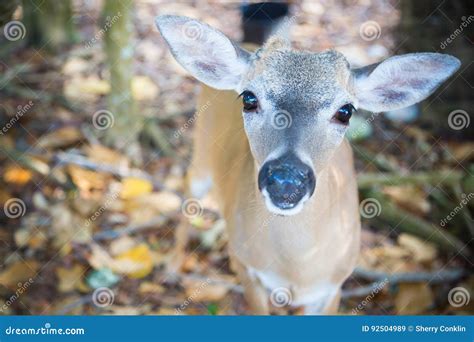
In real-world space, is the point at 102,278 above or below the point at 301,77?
below

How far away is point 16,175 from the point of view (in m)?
2.65

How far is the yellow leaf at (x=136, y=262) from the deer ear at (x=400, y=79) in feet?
3.46

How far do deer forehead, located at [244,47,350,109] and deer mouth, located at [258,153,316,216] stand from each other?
156 mm

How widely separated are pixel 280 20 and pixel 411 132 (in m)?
0.70

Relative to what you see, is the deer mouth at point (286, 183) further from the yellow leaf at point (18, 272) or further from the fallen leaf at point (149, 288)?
the yellow leaf at point (18, 272)

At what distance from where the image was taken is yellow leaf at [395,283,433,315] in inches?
91.3

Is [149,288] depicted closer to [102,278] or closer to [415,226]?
[102,278]

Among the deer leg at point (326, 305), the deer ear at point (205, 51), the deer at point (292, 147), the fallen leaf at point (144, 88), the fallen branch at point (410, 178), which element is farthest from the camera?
the fallen leaf at point (144, 88)

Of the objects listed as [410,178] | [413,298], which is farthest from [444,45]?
[413,298]

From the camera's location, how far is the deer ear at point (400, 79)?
168 centimetres

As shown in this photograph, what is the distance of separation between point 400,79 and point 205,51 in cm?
45

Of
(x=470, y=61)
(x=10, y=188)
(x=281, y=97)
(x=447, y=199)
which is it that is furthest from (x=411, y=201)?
(x=10, y=188)

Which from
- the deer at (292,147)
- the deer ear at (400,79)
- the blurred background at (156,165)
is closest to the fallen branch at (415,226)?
the blurred background at (156,165)

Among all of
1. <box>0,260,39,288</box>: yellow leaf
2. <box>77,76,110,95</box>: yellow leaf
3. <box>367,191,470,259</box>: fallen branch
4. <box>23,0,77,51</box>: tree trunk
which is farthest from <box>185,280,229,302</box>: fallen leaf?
<box>23,0,77,51</box>: tree trunk
